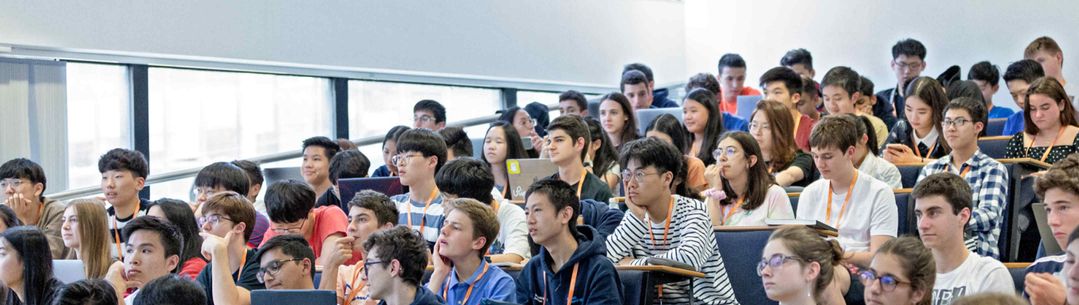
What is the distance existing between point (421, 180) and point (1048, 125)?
2.89 metres

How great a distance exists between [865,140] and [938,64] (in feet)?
16.3

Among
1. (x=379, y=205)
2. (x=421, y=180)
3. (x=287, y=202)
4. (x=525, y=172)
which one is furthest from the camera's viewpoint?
(x=525, y=172)

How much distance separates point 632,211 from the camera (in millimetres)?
5141

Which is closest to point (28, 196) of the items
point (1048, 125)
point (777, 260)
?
point (777, 260)

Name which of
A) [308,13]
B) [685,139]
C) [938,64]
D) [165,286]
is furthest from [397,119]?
[165,286]

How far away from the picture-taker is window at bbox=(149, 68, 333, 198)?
335 inches

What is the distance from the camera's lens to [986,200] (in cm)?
541

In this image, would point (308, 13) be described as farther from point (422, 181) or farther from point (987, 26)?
point (987, 26)

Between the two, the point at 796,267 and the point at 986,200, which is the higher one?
the point at 986,200

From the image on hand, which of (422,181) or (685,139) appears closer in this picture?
(422,181)

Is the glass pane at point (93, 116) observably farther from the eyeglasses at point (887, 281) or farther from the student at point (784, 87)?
the eyeglasses at point (887, 281)

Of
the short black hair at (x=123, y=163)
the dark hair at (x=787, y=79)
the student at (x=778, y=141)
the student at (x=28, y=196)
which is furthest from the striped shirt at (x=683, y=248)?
the dark hair at (x=787, y=79)

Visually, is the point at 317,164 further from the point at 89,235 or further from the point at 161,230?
the point at 161,230

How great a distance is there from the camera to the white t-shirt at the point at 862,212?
5289 mm
